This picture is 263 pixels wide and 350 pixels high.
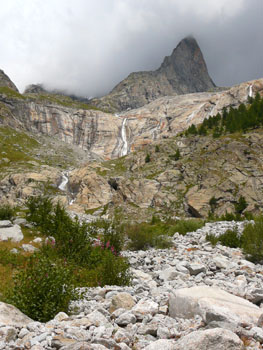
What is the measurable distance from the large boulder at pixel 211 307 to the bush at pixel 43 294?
115 inches

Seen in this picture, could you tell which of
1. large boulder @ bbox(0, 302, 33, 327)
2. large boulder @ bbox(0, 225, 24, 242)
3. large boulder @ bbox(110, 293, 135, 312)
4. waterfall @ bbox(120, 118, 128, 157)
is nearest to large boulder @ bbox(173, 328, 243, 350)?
large boulder @ bbox(110, 293, 135, 312)

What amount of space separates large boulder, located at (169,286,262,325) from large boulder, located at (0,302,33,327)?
3.40 metres

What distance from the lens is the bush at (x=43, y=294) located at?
21.0 ft

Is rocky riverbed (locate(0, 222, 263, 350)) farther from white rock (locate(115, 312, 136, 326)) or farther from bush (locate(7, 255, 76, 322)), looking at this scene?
bush (locate(7, 255, 76, 322))

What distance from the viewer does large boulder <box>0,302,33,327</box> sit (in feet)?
17.8

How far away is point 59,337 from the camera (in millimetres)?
4512

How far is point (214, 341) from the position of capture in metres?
3.65

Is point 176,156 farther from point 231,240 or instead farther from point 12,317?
point 12,317

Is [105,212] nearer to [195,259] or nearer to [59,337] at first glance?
[195,259]

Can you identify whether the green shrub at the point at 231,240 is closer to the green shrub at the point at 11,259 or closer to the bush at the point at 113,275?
the bush at the point at 113,275

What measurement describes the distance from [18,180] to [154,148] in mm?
40384

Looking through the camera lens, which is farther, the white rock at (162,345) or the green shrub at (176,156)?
the green shrub at (176,156)

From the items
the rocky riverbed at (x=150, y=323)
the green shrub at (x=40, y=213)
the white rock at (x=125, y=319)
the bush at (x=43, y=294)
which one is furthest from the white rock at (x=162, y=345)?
the green shrub at (x=40, y=213)

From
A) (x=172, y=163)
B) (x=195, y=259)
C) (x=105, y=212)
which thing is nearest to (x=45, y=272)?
(x=195, y=259)
